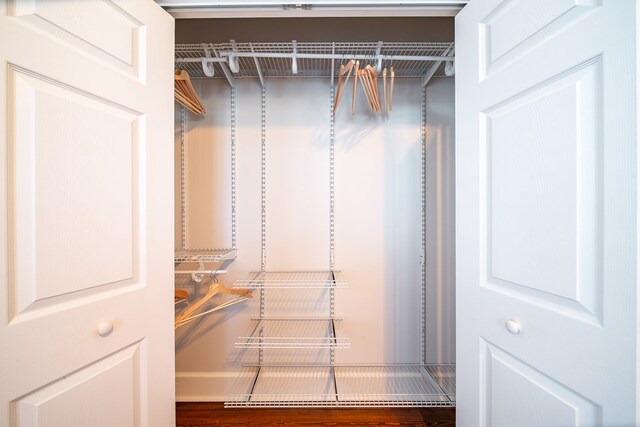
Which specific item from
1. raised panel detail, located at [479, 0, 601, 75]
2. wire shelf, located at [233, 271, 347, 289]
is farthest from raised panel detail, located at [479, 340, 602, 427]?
raised panel detail, located at [479, 0, 601, 75]

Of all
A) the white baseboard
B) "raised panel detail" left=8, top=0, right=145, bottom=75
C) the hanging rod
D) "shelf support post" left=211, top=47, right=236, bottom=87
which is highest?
"shelf support post" left=211, top=47, right=236, bottom=87

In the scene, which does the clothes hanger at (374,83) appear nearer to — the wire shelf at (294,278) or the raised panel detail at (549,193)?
the raised panel detail at (549,193)

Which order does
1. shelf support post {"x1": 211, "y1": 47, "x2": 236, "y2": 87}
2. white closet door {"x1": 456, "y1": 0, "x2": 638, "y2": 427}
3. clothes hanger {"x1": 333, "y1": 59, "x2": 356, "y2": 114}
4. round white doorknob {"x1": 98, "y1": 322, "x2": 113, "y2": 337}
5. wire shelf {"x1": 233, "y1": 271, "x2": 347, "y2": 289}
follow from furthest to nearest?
wire shelf {"x1": 233, "y1": 271, "x2": 347, "y2": 289}
shelf support post {"x1": 211, "y1": 47, "x2": 236, "y2": 87}
clothes hanger {"x1": 333, "y1": 59, "x2": 356, "y2": 114}
round white doorknob {"x1": 98, "y1": 322, "x2": 113, "y2": 337}
white closet door {"x1": 456, "y1": 0, "x2": 638, "y2": 427}

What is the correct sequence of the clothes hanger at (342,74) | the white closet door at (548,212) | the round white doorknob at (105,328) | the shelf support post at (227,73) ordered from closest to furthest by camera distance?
the white closet door at (548,212) → the round white doorknob at (105,328) → the clothes hanger at (342,74) → the shelf support post at (227,73)

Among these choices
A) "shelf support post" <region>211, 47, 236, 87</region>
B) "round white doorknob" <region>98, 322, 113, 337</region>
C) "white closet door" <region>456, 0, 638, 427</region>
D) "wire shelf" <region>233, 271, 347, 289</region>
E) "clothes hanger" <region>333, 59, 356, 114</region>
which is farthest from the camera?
"wire shelf" <region>233, 271, 347, 289</region>

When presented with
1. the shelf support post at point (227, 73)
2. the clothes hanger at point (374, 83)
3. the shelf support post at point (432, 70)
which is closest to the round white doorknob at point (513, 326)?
the clothes hanger at point (374, 83)

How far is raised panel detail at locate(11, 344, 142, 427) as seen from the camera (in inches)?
21.8

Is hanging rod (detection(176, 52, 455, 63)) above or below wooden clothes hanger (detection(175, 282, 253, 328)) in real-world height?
above

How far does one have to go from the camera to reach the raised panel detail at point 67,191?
53 centimetres

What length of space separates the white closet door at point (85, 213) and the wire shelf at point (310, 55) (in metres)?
0.41

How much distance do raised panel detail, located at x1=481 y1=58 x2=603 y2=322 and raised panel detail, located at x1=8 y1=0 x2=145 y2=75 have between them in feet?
3.75

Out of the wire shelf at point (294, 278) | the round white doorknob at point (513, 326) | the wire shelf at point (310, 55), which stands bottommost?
the wire shelf at point (294, 278)

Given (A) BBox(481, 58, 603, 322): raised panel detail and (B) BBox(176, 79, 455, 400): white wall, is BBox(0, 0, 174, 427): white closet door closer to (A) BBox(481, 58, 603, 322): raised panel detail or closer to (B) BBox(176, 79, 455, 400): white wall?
(B) BBox(176, 79, 455, 400): white wall

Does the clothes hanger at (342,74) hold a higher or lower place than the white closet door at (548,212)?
higher
